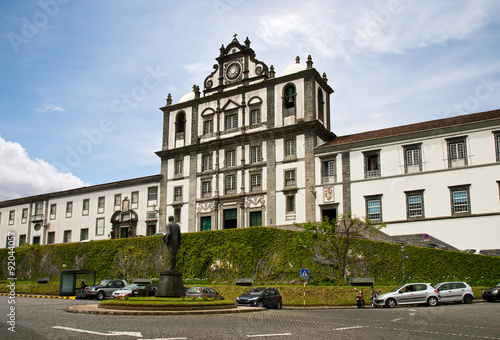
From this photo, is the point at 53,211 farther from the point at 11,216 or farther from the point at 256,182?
the point at 256,182

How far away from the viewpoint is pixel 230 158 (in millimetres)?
47750

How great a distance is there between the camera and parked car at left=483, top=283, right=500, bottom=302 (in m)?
24.8

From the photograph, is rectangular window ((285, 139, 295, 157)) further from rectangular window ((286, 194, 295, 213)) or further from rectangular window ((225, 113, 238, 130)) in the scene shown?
rectangular window ((225, 113, 238, 130))

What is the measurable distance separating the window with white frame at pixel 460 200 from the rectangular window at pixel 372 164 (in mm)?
6010

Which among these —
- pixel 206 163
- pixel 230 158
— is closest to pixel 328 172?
pixel 230 158

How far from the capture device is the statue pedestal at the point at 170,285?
20.8m

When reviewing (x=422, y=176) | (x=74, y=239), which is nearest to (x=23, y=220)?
(x=74, y=239)

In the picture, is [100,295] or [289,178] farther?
[289,178]

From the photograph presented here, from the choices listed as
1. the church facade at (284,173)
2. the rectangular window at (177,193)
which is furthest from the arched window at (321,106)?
the rectangular window at (177,193)

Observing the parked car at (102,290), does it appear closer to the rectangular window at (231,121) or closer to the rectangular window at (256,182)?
the rectangular window at (256,182)

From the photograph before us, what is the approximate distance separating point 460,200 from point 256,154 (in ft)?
61.7

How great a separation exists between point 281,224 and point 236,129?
1132 cm

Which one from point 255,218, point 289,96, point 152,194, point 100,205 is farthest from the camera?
point 100,205

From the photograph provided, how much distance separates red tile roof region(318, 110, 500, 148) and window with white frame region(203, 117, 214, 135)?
13.1m
